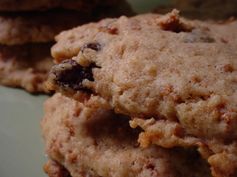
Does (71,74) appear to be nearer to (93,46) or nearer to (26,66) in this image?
(93,46)

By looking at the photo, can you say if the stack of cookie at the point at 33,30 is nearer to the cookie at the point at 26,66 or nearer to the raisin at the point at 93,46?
the cookie at the point at 26,66

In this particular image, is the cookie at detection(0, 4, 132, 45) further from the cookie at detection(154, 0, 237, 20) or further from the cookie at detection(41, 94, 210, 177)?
the cookie at detection(41, 94, 210, 177)

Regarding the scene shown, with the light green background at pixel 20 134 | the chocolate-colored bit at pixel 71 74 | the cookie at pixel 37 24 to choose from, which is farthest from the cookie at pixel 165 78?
the cookie at pixel 37 24

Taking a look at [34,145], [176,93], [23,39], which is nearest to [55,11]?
[23,39]

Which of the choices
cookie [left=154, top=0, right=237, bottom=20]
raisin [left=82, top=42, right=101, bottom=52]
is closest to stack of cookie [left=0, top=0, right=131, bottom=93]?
cookie [left=154, top=0, right=237, bottom=20]

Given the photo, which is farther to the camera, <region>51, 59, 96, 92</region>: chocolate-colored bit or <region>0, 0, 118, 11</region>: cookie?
<region>0, 0, 118, 11</region>: cookie

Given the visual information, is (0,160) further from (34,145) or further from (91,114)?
(91,114)
